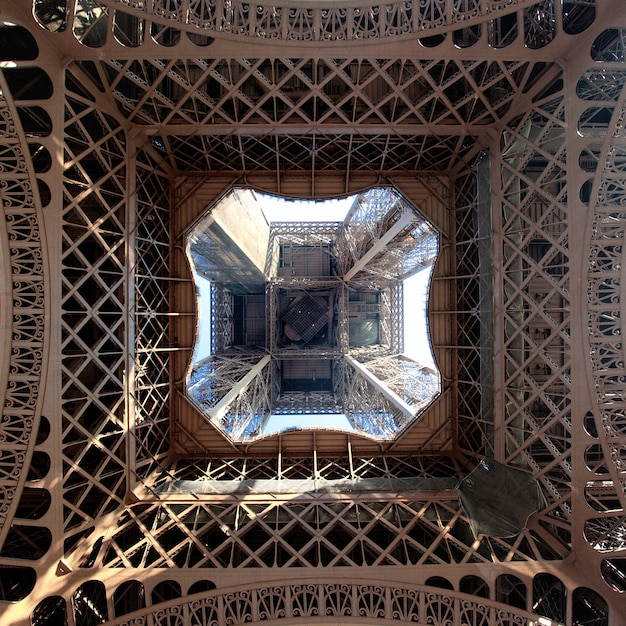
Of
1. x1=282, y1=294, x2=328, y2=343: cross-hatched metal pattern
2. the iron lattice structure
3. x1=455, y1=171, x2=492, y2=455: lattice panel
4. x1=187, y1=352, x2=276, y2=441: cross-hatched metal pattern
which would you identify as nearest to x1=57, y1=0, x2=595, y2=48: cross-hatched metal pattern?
the iron lattice structure

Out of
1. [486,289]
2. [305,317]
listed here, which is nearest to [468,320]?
[486,289]

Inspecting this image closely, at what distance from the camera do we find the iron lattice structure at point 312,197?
7.14 metres

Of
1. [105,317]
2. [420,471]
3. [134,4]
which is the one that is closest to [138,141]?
[134,4]

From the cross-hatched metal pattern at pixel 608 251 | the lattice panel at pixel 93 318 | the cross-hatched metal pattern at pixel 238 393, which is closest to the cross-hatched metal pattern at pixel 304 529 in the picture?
the lattice panel at pixel 93 318

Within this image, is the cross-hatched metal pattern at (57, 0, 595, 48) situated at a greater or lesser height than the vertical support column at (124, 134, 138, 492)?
greater

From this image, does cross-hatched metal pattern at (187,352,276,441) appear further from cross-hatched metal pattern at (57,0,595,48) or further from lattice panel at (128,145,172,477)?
cross-hatched metal pattern at (57,0,595,48)

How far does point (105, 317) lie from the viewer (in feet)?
32.1

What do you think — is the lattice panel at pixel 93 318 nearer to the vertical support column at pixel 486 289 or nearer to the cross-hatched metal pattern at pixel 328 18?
the cross-hatched metal pattern at pixel 328 18

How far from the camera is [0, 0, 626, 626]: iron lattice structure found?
714cm

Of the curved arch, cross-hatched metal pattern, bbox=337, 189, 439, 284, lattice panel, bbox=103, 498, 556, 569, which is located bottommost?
the curved arch

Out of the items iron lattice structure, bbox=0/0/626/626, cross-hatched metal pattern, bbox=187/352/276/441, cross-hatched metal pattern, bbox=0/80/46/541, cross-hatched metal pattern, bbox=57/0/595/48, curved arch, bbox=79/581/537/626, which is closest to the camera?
cross-hatched metal pattern, bbox=57/0/595/48

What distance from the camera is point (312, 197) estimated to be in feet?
38.3

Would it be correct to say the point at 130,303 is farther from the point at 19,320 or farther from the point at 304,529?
the point at 304,529

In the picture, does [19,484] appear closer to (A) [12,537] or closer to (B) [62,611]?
(A) [12,537]
